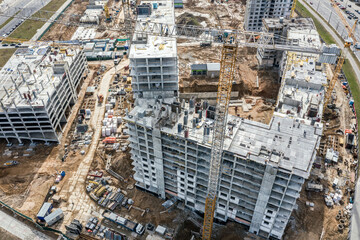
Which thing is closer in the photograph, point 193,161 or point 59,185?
point 193,161

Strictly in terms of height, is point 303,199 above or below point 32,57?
below

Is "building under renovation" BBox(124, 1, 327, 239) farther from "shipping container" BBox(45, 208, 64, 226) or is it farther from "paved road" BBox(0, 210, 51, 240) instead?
"paved road" BBox(0, 210, 51, 240)

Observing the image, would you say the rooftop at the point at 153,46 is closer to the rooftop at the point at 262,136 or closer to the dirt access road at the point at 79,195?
the rooftop at the point at 262,136

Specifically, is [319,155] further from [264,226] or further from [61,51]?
[61,51]

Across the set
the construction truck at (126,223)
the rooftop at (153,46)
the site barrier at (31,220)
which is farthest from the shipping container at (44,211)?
the rooftop at (153,46)

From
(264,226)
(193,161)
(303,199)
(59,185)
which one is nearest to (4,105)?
(59,185)
